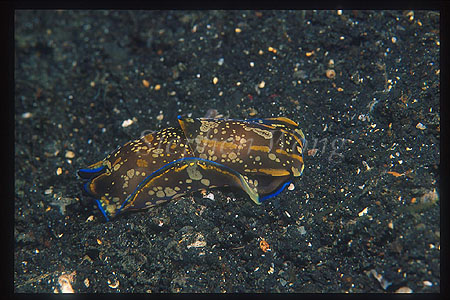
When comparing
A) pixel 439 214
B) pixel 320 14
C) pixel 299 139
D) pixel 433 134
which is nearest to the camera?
pixel 439 214

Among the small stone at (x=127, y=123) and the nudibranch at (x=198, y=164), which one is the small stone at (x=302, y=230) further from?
the small stone at (x=127, y=123)

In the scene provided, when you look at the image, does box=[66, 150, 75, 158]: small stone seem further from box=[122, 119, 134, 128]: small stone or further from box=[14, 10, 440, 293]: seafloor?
box=[122, 119, 134, 128]: small stone

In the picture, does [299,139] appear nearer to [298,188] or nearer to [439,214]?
[298,188]

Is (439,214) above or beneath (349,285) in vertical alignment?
above

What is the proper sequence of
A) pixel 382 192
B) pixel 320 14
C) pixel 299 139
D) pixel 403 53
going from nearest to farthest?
1. pixel 382 192
2. pixel 299 139
3. pixel 403 53
4. pixel 320 14

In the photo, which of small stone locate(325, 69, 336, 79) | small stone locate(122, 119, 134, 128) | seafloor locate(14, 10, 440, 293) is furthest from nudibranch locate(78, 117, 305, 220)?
small stone locate(325, 69, 336, 79)

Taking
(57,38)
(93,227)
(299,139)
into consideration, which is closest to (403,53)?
(299,139)
